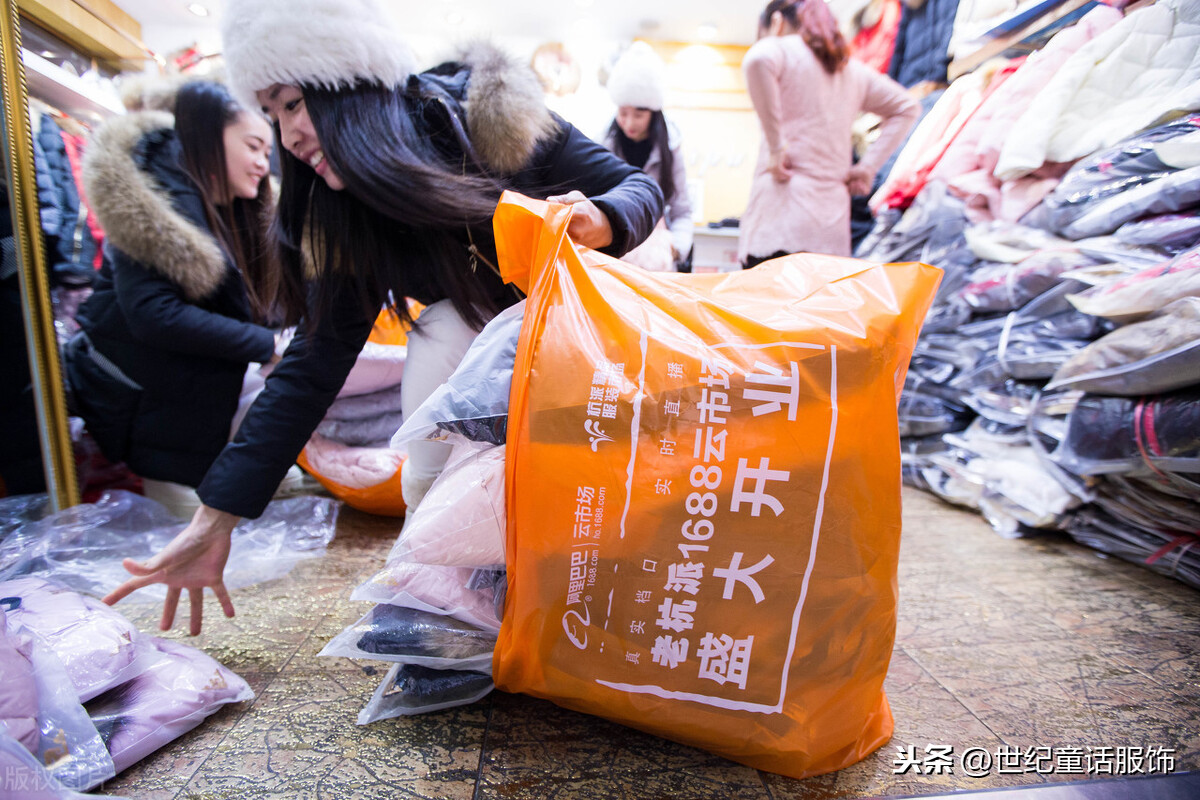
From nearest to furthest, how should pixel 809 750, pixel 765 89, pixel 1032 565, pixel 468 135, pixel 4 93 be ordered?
pixel 809 750 → pixel 468 135 → pixel 4 93 → pixel 1032 565 → pixel 765 89

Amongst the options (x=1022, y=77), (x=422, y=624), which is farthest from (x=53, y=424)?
(x=1022, y=77)

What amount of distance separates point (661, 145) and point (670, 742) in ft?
6.14

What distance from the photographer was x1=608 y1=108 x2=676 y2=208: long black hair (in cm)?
202

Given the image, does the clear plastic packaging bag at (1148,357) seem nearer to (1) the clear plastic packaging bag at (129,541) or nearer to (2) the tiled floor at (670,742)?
(2) the tiled floor at (670,742)

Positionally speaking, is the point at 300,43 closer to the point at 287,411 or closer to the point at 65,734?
the point at 287,411

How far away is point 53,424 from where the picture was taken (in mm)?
1218

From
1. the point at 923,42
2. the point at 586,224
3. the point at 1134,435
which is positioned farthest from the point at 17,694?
the point at 923,42

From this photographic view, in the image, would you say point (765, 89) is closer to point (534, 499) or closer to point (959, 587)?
point (959, 587)

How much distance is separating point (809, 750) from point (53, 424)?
155cm

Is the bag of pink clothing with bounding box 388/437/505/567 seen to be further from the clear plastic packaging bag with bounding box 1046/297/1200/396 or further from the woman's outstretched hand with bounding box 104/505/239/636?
the clear plastic packaging bag with bounding box 1046/297/1200/396

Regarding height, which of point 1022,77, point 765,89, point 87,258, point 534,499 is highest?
point 1022,77

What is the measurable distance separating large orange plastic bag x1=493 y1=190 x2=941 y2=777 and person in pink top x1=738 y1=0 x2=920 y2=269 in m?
1.13

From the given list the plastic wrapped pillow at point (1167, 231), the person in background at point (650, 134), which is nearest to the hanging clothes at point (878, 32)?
the person in background at point (650, 134)

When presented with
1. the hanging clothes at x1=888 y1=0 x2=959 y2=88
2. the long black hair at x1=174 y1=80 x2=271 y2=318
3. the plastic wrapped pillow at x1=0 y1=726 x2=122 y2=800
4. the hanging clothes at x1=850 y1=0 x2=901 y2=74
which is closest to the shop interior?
the plastic wrapped pillow at x1=0 y1=726 x2=122 y2=800
